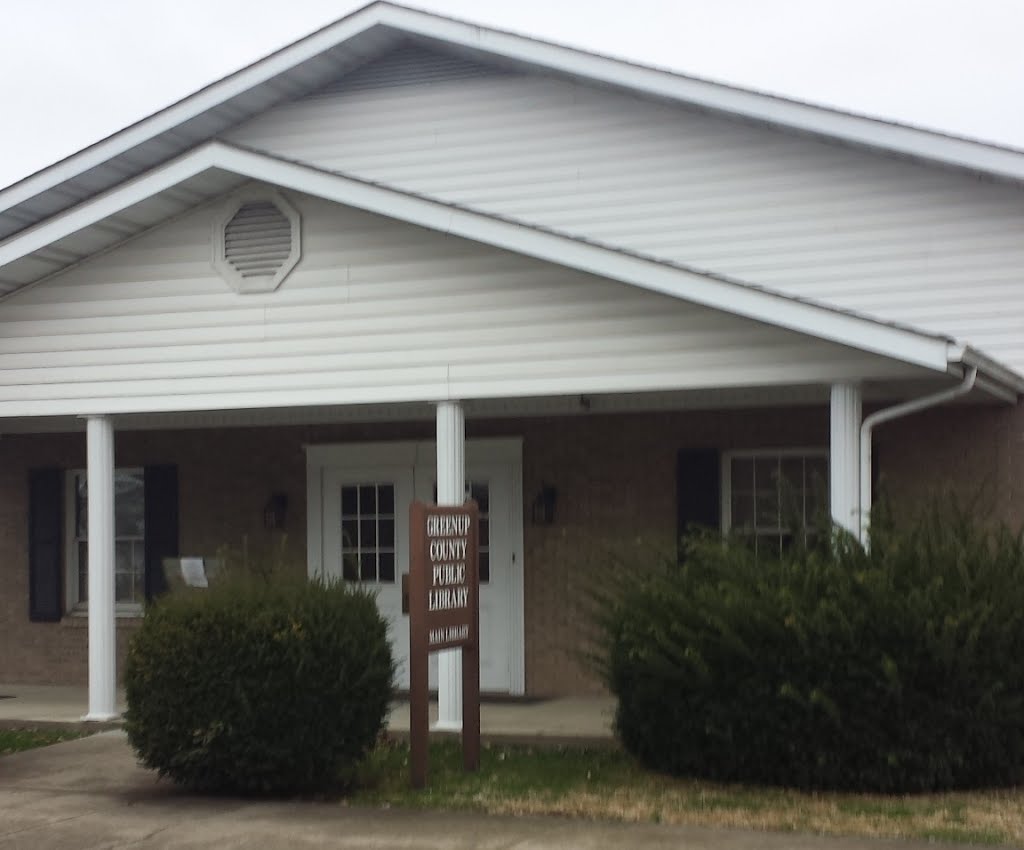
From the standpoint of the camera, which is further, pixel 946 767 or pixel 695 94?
pixel 695 94

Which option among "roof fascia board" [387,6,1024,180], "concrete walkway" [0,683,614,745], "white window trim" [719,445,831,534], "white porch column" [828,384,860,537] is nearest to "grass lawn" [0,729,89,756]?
"concrete walkway" [0,683,614,745]

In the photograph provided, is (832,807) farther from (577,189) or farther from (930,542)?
(577,189)

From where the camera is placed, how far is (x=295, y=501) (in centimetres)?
1397

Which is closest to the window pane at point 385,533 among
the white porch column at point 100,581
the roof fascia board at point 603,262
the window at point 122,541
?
the window at point 122,541

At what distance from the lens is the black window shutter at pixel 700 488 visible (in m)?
12.5

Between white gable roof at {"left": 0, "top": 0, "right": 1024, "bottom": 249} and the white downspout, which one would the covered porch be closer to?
the white downspout

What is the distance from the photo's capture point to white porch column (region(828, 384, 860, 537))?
9.90 m

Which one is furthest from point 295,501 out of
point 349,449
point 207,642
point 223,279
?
point 207,642

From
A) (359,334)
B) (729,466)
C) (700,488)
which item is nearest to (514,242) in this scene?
(359,334)

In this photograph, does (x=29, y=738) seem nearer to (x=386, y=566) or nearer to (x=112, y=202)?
(x=386, y=566)

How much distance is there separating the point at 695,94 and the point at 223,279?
4.37m

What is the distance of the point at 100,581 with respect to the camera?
11805 mm

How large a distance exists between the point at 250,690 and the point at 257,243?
4.04 meters

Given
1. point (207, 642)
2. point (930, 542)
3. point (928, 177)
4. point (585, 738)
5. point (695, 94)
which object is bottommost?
point (585, 738)
